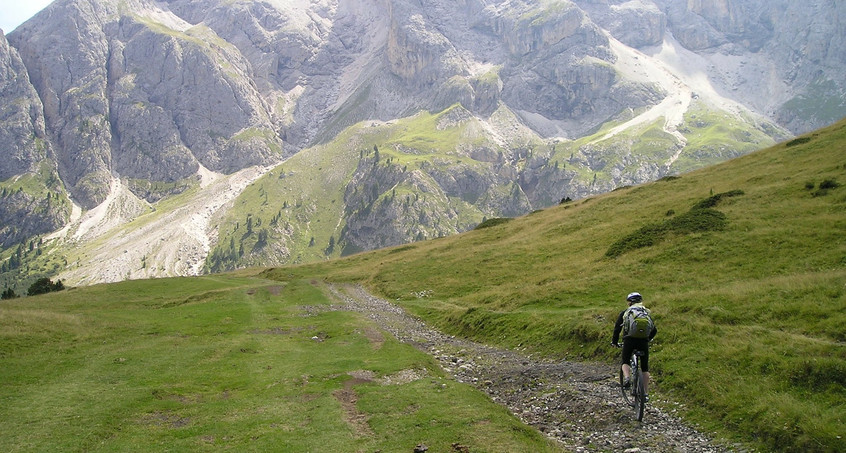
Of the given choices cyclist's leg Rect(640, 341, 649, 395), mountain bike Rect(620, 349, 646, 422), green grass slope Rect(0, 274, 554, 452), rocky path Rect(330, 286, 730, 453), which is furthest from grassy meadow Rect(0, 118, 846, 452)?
cyclist's leg Rect(640, 341, 649, 395)

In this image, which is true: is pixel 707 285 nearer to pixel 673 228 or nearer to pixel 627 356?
pixel 673 228

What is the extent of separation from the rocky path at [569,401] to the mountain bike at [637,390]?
31cm

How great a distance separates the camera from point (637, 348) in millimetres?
17719

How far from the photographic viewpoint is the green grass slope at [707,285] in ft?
52.2

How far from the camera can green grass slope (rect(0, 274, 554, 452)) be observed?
16.9m

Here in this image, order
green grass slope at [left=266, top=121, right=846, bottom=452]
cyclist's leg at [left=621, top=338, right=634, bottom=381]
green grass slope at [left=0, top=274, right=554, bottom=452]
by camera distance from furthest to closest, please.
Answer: cyclist's leg at [left=621, top=338, right=634, bottom=381]
green grass slope at [left=0, top=274, right=554, bottom=452]
green grass slope at [left=266, top=121, right=846, bottom=452]

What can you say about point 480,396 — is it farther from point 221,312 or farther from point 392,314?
point 221,312

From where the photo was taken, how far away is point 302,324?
46750 mm

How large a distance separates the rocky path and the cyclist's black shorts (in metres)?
1.75

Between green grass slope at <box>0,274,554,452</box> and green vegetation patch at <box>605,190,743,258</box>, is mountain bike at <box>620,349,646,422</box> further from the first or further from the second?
green vegetation patch at <box>605,190,743,258</box>

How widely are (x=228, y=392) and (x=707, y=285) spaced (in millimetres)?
30572

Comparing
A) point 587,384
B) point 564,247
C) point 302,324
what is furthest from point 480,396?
point 564,247

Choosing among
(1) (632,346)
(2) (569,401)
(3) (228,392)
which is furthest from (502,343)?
(3) (228,392)

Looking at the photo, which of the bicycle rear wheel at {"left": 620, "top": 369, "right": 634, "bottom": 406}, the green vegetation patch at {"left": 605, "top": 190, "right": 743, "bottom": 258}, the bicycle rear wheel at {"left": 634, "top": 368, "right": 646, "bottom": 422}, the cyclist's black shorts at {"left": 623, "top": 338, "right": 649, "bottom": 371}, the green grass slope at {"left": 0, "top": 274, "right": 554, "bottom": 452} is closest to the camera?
the bicycle rear wheel at {"left": 634, "top": 368, "right": 646, "bottom": 422}
